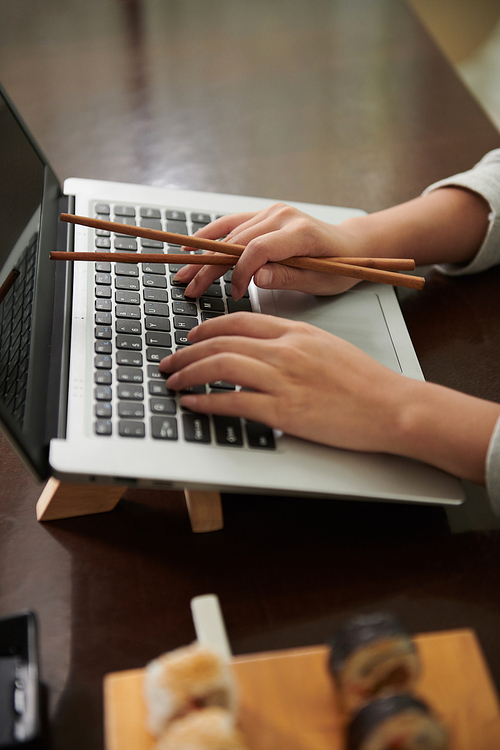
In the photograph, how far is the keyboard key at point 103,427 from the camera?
419 millimetres

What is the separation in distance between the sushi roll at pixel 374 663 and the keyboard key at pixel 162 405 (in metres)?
0.21

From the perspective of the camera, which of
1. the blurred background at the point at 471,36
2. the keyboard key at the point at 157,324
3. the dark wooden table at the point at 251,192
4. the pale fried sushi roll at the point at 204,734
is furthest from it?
the blurred background at the point at 471,36

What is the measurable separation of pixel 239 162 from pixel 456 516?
54 centimetres

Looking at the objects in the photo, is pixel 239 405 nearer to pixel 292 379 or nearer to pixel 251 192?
pixel 292 379

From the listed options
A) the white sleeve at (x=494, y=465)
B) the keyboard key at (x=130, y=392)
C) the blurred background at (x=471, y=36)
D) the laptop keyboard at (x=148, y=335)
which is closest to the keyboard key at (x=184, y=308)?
the laptop keyboard at (x=148, y=335)

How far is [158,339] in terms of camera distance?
50 centimetres

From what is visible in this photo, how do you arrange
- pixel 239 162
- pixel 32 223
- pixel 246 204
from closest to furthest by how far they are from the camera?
pixel 32 223 < pixel 246 204 < pixel 239 162

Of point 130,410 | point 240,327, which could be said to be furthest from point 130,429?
point 240,327

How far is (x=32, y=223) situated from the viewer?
545mm

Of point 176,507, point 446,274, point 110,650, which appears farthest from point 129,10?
point 110,650

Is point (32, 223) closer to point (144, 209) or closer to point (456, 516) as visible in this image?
point (144, 209)

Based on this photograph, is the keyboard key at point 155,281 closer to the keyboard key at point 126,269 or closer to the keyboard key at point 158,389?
the keyboard key at point 126,269

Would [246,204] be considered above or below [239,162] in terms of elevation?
below

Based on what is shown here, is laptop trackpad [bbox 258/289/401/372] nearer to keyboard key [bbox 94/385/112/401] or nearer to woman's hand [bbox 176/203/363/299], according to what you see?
woman's hand [bbox 176/203/363/299]
